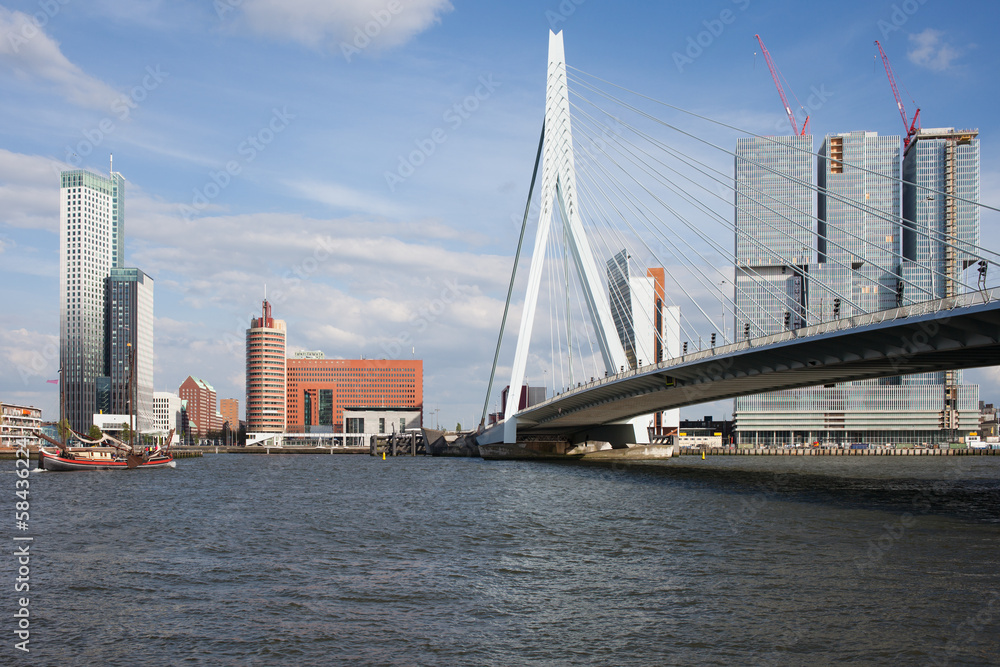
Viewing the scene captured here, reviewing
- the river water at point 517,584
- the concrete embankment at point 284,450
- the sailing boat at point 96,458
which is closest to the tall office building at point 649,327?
the river water at point 517,584

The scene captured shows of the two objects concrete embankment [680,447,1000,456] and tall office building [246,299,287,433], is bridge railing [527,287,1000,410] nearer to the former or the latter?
concrete embankment [680,447,1000,456]

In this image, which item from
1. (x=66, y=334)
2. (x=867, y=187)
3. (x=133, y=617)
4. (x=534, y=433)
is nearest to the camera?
(x=133, y=617)

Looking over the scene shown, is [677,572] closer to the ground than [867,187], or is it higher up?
closer to the ground

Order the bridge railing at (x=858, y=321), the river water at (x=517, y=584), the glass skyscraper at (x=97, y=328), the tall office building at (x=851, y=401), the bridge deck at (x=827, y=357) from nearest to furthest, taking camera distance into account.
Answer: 1. the river water at (x=517, y=584)
2. the bridge railing at (x=858, y=321)
3. the bridge deck at (x=827, y=357)
4. the tall office building at (x=851, y=401)
5. the glass skyscraper at (x=97, y=328)

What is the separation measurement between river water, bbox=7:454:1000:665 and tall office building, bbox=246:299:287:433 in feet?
519

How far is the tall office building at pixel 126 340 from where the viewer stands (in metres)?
182

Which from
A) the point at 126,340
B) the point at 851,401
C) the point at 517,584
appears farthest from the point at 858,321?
the point at 126,340

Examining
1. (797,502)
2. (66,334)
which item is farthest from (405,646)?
(66,334)

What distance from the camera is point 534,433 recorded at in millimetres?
81062

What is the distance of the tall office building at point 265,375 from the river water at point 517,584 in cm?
15818

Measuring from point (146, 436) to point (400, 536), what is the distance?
494 ft

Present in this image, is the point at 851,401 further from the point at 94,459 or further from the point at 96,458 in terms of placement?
the point at 94,459

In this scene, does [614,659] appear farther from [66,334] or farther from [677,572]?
[66,334]

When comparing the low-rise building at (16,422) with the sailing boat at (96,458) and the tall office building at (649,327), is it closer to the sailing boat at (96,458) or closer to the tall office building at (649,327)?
the sailing boat at (96,458)
